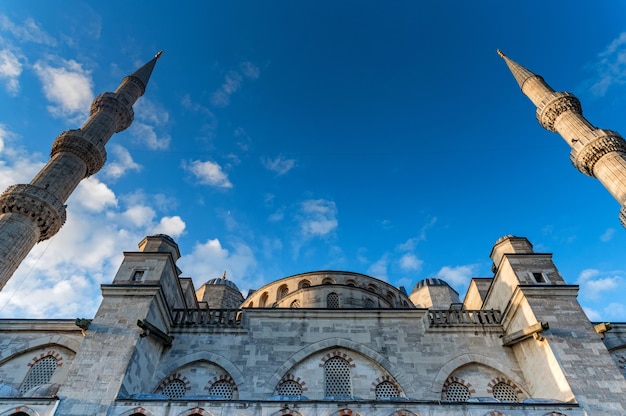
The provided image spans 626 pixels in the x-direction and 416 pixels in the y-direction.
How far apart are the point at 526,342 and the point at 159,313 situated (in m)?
9.89

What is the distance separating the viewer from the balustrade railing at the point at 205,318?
12062 mm

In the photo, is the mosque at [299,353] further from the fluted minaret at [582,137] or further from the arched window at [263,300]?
the arched window at [263,300]

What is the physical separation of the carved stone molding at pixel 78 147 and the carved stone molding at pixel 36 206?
2.63 m

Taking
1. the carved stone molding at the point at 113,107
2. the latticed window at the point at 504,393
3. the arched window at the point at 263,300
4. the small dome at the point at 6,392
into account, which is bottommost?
the small dome at the point at 6,392

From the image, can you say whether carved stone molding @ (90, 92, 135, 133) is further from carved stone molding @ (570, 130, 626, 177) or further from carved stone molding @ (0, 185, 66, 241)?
carved stone molding @ (570, 130, 626, 177)

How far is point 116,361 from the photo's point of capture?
376 inches

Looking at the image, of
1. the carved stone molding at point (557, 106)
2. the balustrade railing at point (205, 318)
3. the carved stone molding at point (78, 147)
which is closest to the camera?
the balustrade railing at point (205, 318)

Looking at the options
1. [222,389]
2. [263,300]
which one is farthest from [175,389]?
[263,300]

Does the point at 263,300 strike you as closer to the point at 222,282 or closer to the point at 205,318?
the point at 222,282

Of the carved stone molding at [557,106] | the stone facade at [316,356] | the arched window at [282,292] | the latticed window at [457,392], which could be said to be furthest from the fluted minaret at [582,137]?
the arched window at [282,292]

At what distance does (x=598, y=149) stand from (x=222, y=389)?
15488 mm

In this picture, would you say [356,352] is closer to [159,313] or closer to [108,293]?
[159,313]

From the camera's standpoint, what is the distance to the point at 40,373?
1145 cm

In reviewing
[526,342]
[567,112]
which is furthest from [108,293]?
[567,112]
